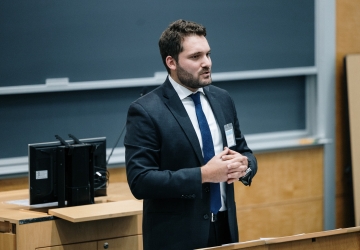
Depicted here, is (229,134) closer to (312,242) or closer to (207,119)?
(207,119)

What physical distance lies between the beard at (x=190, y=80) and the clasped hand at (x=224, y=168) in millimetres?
316

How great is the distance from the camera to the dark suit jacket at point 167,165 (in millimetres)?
2818

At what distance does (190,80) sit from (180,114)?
16 centimetres

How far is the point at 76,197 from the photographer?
3984 millimetres

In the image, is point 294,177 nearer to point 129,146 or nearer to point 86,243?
point 86,243

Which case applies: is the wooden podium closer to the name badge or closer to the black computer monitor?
the name badge

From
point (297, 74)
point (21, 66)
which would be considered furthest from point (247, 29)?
point (21, 66)

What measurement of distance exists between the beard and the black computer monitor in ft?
4.05

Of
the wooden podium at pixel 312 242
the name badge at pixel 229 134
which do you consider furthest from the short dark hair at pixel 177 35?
the wooden podium at pixel 312 242

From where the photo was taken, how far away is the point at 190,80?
9.55 feet

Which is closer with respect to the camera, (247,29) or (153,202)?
(153,202)

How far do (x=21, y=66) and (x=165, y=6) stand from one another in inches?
50.1

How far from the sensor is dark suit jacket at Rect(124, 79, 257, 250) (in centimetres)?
282

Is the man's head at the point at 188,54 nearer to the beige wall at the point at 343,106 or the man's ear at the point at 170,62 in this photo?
the man's ear at the point at 170,62
